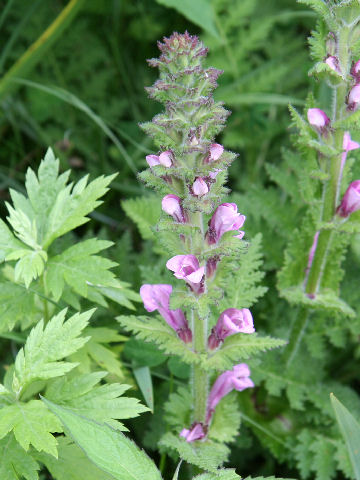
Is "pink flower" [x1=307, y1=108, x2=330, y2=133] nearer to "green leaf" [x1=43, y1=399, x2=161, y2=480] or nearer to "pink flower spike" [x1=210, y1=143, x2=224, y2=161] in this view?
"pink flower spike" [x1=210, y1=143, x2=224, y2=161]

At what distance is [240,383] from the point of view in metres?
2.45

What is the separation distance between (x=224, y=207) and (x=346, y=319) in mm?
1495

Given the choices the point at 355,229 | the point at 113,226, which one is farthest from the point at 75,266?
the point at 113,226

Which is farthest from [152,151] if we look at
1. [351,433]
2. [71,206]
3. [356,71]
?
[351,433]

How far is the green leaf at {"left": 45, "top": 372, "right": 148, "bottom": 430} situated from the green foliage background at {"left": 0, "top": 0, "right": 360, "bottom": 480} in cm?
20

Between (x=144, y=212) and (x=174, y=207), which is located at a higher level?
(x=144, y=212)

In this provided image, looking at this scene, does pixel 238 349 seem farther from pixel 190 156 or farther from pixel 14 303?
pixel 14 303

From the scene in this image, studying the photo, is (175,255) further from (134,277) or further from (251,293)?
(134,277)

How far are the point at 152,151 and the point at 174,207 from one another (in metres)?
1.07

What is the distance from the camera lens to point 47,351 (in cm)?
205

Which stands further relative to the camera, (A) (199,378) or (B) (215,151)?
(A) (199,378)

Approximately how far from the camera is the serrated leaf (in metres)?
2.18

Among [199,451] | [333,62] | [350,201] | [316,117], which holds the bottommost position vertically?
[199,451]

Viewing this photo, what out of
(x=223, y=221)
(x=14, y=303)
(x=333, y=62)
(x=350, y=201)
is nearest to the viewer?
(x=223, y=221)
